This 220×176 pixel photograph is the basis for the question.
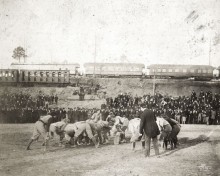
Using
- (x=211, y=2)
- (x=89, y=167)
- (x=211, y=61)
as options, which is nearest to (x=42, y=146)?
(x=89, y=167)

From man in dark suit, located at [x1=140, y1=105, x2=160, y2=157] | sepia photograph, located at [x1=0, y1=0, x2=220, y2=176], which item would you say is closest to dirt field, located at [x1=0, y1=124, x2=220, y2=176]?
sepia photograph, located at [x1=0, y1=0, x2=220, y2=176]

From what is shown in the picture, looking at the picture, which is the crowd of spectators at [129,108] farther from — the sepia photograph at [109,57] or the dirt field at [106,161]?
the dirt field at [106,161]

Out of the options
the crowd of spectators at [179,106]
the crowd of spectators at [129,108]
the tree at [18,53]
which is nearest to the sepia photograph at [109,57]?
the tree at [18,53]

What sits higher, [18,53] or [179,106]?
[18,53]

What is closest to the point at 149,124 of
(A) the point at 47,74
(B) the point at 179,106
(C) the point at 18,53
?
(C) the point at 18,53

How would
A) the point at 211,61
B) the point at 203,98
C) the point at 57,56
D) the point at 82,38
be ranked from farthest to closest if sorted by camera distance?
the point at 203,98, the point at 57,56, the point at 82,38, the point at 211,61

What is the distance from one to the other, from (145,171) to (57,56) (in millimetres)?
4132

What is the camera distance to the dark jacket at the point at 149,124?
575cm

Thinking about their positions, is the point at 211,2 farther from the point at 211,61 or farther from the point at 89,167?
the point at 89,167

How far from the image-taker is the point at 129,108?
34.6ft

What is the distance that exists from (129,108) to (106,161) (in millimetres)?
5007

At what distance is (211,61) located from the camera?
705 centimetres

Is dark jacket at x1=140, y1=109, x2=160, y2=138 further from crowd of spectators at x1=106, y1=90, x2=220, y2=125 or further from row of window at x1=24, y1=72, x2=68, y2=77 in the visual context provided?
row of window at x1=24, y1=72, x2=68, y2=77

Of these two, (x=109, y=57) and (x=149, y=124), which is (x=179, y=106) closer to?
(x=109, y=57)
